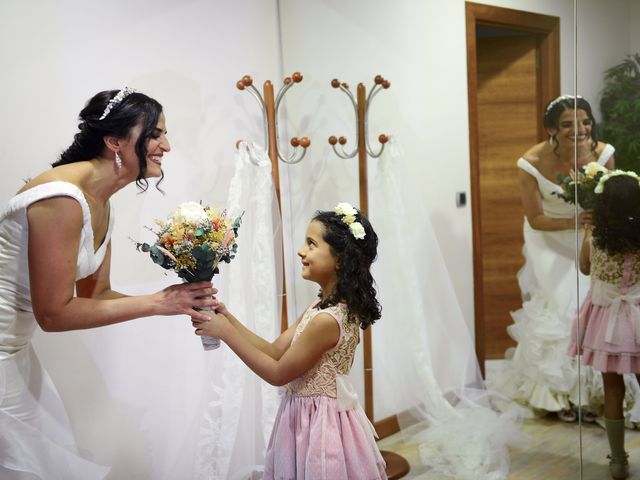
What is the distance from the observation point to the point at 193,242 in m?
2.15

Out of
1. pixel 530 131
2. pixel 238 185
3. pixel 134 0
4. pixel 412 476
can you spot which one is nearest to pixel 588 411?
pixel 412 476

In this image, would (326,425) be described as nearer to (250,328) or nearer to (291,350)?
(291,350)

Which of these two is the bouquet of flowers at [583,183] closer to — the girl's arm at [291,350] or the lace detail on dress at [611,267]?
the lace detail on dress at [611,267]

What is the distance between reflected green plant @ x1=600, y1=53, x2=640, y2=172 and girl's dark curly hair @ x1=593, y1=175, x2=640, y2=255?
0.07 m

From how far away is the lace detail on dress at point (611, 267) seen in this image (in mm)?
2553

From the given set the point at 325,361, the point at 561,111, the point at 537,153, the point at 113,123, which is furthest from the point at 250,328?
the point at 561,111

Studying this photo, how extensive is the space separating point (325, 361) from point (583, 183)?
3.91ft

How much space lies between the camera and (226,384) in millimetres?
3070

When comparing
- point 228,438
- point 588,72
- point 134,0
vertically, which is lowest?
point 228,438

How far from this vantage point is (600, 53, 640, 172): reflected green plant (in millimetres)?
2543

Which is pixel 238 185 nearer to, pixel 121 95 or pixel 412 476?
pixel 121 95

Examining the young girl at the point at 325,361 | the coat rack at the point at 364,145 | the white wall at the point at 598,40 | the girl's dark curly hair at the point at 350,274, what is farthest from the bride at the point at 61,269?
the white wall at the point at 598,40

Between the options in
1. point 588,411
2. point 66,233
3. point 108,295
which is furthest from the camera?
point 588,411

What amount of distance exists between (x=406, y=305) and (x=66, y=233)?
1.68 meters
